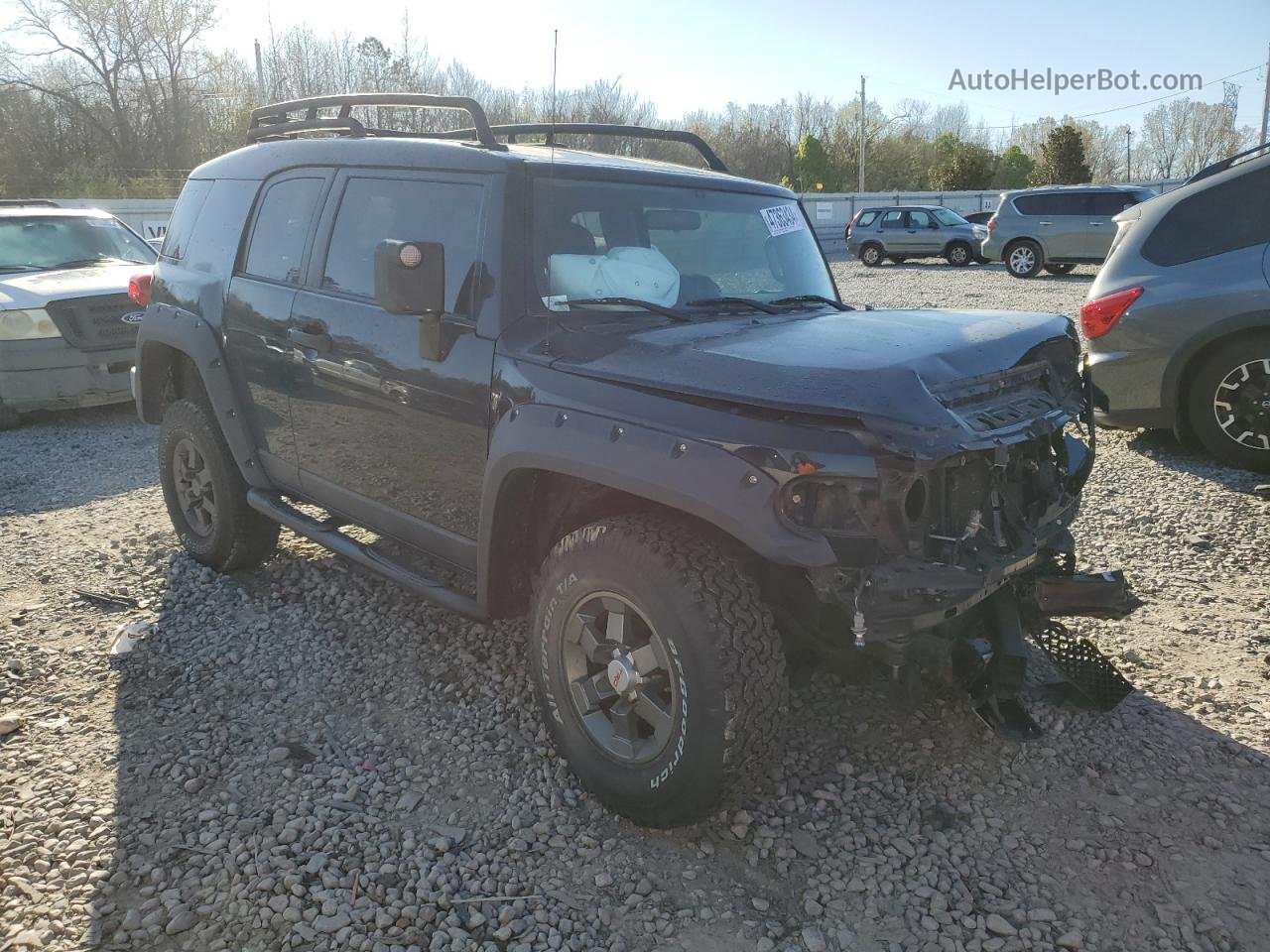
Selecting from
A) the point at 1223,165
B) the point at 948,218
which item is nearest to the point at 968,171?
the point at 948,218

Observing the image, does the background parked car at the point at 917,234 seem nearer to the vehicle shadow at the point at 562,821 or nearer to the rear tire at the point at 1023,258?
the rear tire at the point at 1023,258

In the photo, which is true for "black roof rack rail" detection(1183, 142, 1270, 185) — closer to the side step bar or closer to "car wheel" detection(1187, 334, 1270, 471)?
"car wheel" detection(1187, 334, 1270, 471)

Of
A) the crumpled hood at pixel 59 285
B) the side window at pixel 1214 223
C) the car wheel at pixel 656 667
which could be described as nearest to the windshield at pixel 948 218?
the side window at pixel 1214 223

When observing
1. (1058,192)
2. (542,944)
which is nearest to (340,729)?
(542,944)

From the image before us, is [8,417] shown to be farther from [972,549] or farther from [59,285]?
[972,549]

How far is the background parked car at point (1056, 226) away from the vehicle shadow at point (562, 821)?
739 inches

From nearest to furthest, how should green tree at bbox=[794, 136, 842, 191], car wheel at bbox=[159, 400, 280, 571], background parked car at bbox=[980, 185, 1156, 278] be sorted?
car wheel at bbox=[159, 400, 280, 571] < background parked car at bbox=[980, 185, 1156, 278] < green tree at bbox=[794, 136, 842, 191]

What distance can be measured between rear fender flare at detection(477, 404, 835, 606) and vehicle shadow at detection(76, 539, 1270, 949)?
85 centimetres

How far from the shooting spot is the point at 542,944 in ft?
8.34

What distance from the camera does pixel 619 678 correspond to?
9.42 ft

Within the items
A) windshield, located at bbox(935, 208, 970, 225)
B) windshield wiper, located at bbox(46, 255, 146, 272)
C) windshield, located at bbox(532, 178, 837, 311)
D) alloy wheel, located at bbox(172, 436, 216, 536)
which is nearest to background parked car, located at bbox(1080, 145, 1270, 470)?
windshield, located at bbox(532, 178, 837, 311)

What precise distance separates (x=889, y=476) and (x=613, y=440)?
779 mm

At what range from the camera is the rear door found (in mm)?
4074

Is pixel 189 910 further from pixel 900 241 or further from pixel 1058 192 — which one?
pixel 900 241
